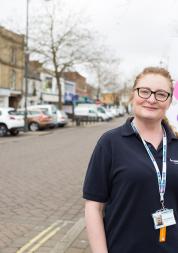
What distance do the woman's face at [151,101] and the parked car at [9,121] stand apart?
2383 cm

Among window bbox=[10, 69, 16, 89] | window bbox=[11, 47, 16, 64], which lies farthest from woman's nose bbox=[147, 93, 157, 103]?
window bbox=[10, 69, 16, 89]

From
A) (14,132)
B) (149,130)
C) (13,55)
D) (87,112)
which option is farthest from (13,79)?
(149,130)

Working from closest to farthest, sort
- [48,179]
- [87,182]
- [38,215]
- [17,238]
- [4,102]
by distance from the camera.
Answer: [87,182] → [17,238] → [38,215] → [48,179] → [4,102]

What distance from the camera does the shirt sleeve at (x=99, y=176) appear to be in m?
2.22

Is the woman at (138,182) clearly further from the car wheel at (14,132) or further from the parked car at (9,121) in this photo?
the car wheel at (14,132)

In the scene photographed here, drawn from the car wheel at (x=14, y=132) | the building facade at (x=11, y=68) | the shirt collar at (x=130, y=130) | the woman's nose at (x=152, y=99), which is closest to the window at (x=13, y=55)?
the building facade at (x=11, y=68)

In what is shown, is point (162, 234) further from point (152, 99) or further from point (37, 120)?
point (37, 120)

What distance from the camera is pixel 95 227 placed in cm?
221

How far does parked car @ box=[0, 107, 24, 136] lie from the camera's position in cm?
2578

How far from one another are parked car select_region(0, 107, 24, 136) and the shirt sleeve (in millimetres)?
23845

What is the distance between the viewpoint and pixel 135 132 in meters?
2.27

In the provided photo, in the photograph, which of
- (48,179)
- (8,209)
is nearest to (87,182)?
(8,209)

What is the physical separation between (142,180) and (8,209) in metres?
5.45

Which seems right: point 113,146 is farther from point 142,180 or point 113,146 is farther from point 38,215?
point 38,215
